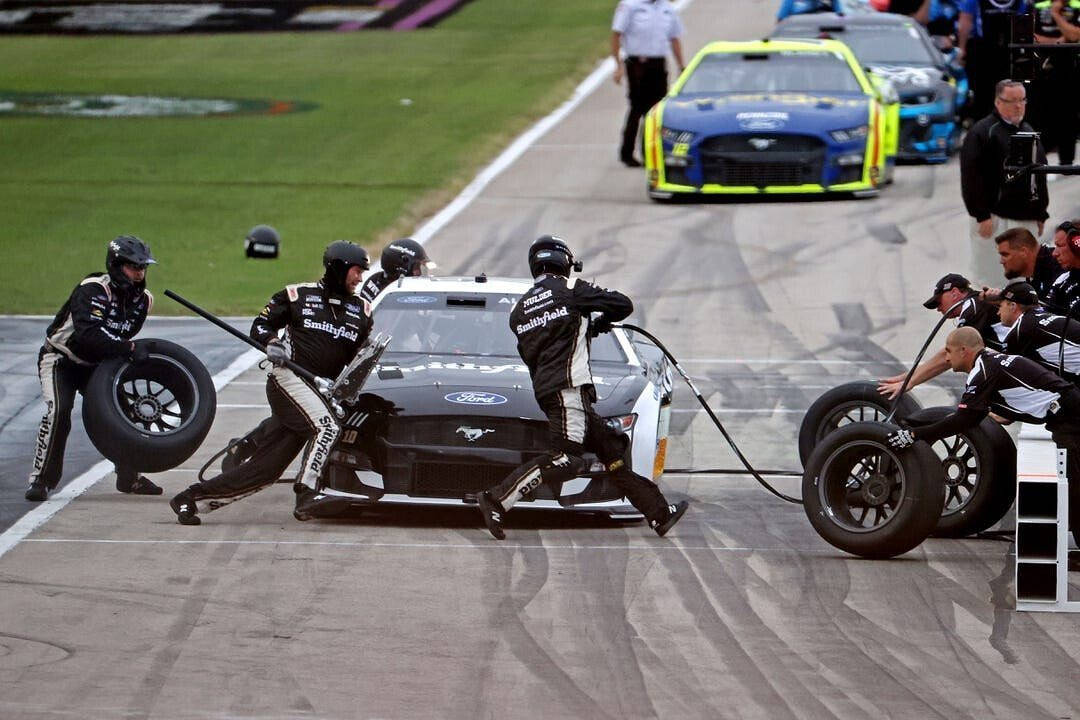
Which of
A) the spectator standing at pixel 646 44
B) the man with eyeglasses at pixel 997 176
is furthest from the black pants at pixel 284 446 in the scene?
the spectator standing at pixel 646 44

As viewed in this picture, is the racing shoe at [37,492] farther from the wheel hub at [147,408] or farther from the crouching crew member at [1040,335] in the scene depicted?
the crouching crew member at [1040,335]

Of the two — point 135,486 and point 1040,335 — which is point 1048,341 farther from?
point 135,486

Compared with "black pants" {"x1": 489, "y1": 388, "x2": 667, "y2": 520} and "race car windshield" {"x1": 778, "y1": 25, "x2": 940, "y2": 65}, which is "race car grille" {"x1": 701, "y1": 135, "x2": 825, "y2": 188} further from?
"black pants" {"x1": 489, "y1": 388, "x2": 667, "y2": 520}

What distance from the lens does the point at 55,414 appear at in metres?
12.3

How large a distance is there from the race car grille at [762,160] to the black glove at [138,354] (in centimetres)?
1037

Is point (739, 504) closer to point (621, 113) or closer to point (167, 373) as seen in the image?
point (167, 373)

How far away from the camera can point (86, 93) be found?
3186 centimetres

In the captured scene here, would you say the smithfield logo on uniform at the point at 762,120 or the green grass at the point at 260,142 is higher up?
the smithfield logo on uniform at the point at 762,120

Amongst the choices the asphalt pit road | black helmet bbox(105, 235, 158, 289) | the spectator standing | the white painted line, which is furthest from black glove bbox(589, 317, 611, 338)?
the spectator standing

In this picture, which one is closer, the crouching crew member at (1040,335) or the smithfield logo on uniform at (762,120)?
the crouching crew member at (1040,335)

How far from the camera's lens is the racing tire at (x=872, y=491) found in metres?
10.5

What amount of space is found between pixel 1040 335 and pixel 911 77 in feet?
43.6

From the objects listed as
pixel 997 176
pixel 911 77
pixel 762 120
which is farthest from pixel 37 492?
pixel 911 77

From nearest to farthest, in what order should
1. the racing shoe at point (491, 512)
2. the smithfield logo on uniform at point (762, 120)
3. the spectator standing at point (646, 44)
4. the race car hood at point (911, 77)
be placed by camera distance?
the racing shoe at point (491, 512)
the smithfield logo on uniform at point (762, 120)
the race car hood at point (911, 77)
the spectator standing at point (646, 44)
